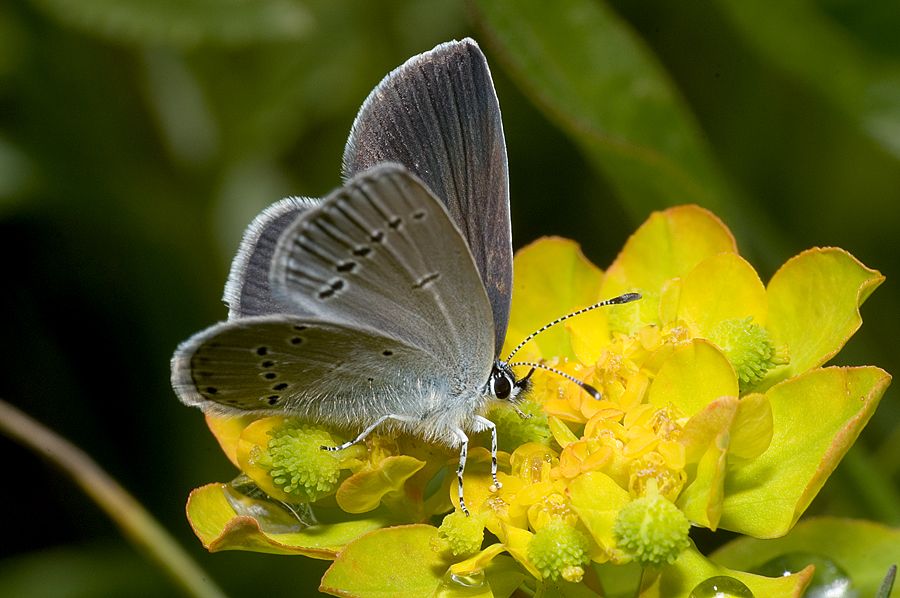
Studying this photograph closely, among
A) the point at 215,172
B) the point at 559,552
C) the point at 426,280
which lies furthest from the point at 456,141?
the point at 215,172

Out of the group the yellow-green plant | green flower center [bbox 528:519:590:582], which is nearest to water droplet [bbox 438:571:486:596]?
the yellow-green plant

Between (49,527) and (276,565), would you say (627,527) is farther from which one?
(49,527)

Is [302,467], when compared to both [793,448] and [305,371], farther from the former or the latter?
[793,448]

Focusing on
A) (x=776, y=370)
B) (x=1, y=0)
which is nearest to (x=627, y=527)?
(x=776, y=370)

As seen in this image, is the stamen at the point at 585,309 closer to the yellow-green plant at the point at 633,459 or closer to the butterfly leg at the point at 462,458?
the yellow-green plant at the point at 633,459

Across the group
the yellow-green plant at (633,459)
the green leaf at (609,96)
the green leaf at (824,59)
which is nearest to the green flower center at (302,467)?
the yellow-green plant at (633,459)

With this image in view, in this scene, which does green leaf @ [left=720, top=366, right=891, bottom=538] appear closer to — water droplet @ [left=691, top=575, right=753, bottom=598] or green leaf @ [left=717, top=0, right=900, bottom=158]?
water droplet @ [left=691, top=575, right=753, bottom=598]
